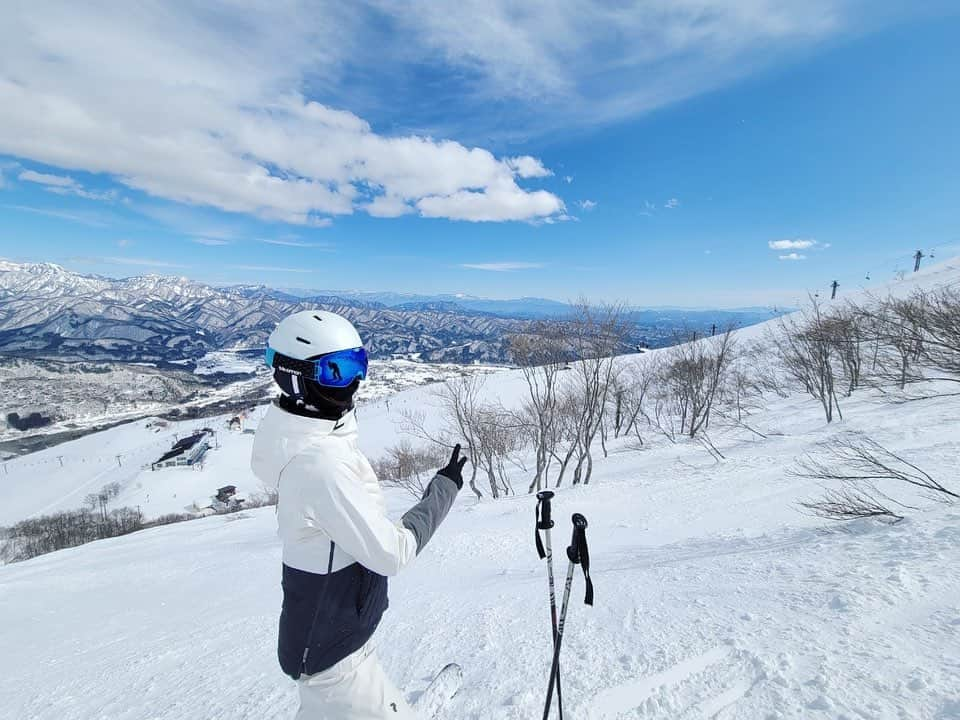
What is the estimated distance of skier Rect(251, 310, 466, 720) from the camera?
1.79 metres

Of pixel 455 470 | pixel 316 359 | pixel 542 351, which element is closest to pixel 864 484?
pixel 455 470

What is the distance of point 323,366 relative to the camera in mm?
2078

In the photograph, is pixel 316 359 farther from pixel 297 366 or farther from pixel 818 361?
pixel 818 361

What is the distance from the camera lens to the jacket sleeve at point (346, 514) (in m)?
1.75

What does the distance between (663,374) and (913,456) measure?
A: 895 inches

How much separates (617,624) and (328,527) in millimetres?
3781

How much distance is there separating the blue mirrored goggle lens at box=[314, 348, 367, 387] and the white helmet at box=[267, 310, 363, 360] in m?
0.03

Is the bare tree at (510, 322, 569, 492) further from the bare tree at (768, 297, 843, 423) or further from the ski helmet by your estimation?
the ski helmet

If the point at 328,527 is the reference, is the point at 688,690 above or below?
below

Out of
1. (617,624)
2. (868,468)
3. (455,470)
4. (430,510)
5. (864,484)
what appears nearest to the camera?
(430,510)

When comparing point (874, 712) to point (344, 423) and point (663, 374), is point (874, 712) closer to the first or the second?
point (344, 423)

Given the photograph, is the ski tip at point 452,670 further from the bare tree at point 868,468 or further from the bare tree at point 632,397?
the bare tree at point 632,397

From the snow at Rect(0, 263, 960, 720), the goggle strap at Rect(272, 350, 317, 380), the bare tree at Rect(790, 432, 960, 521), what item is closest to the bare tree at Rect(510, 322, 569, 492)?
the snow at Rect(0, 263, 960, 720)

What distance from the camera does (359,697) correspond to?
2064 mm
